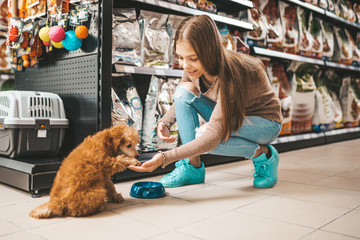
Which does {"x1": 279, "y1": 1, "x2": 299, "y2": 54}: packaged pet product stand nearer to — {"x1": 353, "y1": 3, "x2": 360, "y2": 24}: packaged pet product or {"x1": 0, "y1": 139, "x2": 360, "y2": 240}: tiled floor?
{"x1": 353, "y1": 3, "x2": 360, "y2": 24}: packaged pet product

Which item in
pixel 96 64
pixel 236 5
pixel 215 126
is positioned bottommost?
Answer: pixel 215 126

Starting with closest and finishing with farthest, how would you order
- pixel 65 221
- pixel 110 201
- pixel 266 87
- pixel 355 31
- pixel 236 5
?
pixel 65 221, pixel 110 201, pixel 266 87, pixel 236 5, pixel 355 31

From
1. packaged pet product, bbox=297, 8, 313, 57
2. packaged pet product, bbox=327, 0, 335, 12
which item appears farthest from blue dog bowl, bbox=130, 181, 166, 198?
packaged pet product, bbox=327, 0, 335, 12

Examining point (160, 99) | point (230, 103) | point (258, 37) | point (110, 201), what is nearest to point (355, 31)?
point (258, 37)

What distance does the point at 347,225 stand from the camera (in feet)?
4.00

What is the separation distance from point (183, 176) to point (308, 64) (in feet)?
8.21

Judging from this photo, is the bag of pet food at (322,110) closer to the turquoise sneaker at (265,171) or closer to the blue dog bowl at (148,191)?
the turquoise sneaker at (265,171)

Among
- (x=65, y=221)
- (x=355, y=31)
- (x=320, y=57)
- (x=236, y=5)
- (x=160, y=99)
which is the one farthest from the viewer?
(x=355, y=31)

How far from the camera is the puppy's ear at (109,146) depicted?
1347 mm

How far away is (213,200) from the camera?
5.17 feet

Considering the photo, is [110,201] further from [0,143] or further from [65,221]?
[0,143]

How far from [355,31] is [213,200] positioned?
14.1ft

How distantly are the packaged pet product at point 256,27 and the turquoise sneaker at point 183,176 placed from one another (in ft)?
5.23

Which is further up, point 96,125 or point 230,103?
point 230,103
